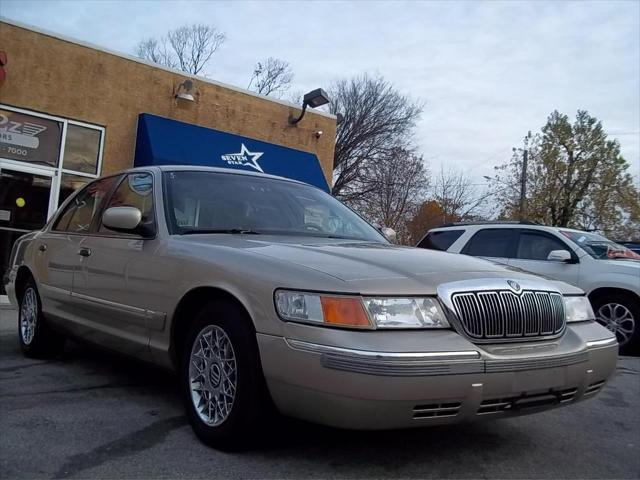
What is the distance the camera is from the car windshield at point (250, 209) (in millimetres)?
4098

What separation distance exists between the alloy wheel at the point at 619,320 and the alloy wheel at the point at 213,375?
6.01 m

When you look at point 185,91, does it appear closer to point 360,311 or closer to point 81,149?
point 81,149

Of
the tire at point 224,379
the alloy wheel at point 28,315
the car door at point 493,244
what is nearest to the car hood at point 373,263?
the tire at point 224,379

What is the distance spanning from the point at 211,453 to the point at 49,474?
29.8 inches

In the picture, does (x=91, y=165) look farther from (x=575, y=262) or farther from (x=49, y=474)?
(x=49, y=474)

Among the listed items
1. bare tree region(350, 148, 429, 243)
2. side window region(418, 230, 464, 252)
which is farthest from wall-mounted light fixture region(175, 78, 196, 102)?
bare tree region(350, 148, 429, 243)

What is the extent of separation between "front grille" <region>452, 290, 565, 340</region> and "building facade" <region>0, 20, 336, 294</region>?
8.78 m

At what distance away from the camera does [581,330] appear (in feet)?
11.6

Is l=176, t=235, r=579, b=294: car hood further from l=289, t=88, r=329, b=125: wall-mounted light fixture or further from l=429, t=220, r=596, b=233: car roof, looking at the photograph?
l=289, t=88, r=329, b=125: wall-mounted light fixture

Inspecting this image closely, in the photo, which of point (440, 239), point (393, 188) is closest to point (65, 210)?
point (440, 239)

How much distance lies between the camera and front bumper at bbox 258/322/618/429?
8.91ft

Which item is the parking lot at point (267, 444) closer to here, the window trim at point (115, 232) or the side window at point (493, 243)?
the window trim at point (115, 232)

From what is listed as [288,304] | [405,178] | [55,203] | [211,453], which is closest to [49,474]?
[211,453]

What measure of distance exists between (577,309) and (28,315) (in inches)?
178
